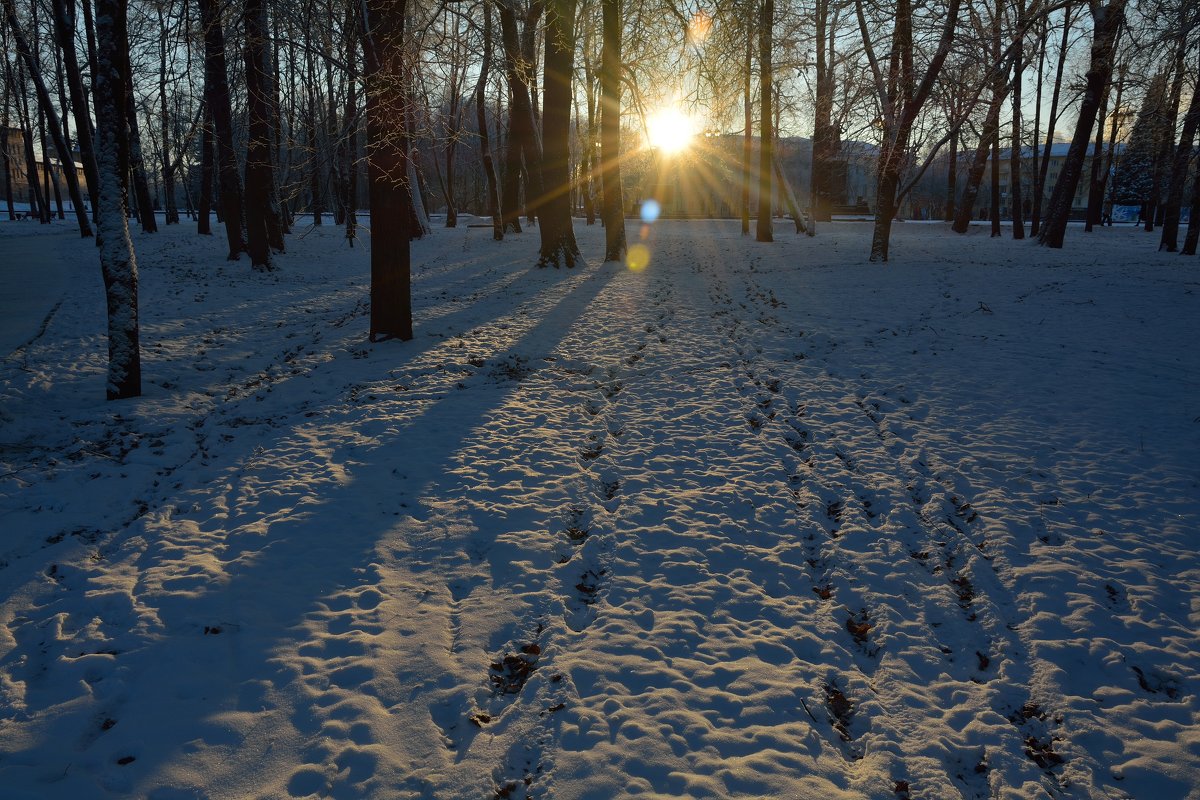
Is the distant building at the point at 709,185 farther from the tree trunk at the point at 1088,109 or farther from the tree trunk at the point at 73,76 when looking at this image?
the tree trunk at the point at 73,76

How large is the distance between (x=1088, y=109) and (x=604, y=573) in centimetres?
2043

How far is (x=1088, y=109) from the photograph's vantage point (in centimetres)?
1688

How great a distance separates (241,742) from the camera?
253cm

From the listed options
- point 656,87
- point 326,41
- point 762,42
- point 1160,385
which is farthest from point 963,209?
point 326,41

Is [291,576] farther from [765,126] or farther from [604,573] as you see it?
[765,126]

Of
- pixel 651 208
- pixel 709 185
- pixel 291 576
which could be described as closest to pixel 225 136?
pixel 291 576

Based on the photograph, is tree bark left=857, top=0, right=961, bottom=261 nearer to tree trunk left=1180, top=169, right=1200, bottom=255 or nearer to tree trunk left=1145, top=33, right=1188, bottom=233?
tree trunk left=1145, top=33, right=1188, bottom=233

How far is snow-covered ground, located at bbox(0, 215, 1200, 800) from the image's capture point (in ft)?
8.27

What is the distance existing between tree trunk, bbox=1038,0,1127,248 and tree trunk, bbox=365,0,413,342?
579 inches

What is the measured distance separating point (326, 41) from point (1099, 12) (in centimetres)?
1719

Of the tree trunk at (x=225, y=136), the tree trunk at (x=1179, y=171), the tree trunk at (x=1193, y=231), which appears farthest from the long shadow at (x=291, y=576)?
the tree trunk at (x=1193, y=231)

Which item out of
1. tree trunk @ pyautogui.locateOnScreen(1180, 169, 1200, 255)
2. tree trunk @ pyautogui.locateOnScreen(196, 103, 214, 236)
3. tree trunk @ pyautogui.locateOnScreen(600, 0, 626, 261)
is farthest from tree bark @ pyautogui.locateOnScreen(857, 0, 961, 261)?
tree trunk @ pyautogui.locateOnScreen(196, 103, 214, 236)

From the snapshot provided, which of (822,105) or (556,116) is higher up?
(822,105)

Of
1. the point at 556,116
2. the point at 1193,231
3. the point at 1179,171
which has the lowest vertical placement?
the point at 1193,231
